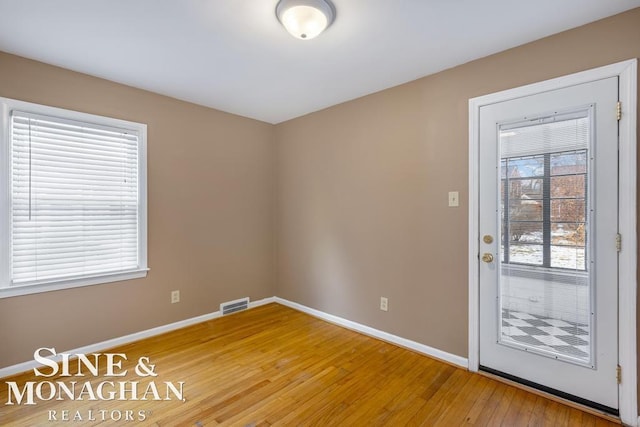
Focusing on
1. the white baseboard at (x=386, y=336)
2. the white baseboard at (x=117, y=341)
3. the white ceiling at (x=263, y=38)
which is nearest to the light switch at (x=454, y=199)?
the white ceiling at (x=263, y=38)

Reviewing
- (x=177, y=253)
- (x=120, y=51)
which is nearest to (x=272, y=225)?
(x=177, y=253)

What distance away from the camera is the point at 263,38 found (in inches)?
82.0

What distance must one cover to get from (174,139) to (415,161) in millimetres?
2443

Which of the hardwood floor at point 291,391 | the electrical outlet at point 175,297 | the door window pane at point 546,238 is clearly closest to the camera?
the hardwood floor at point 291,391

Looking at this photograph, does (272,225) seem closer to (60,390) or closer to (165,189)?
(165,189)

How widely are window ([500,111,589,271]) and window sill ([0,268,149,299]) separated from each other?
3233mm

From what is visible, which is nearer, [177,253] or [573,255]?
[573,255]

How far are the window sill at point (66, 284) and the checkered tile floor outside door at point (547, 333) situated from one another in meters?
3.21

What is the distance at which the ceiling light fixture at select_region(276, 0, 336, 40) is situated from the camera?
5.58 feet

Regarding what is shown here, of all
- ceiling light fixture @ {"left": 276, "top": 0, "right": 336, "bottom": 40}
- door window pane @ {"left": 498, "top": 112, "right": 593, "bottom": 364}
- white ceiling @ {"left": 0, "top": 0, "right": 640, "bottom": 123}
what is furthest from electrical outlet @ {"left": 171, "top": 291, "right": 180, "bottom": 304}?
door window pane @ {"left": 498, "top": 112, "right": 593, "bottom": 364}

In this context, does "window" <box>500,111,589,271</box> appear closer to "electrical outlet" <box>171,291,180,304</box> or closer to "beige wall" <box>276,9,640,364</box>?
"beige wall" <box>276,9,640,364</box>

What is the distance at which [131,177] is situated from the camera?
2924 mm

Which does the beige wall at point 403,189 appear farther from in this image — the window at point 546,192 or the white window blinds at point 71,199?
the white window blinds at point 71,199

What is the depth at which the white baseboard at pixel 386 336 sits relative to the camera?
2.50 m
